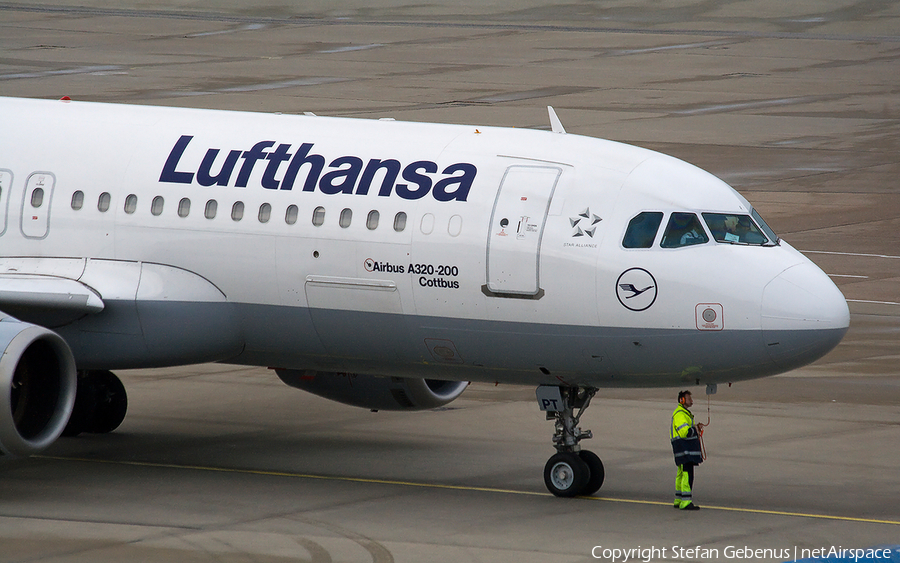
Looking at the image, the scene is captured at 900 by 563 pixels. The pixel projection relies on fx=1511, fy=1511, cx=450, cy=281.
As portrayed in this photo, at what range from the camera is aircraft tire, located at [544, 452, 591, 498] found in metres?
18.7

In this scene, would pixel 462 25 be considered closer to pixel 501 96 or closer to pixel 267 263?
pixel 501 96

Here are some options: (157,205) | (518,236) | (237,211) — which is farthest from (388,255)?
(157,205)

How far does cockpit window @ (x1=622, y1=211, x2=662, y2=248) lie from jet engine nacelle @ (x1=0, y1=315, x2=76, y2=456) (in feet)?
23.0

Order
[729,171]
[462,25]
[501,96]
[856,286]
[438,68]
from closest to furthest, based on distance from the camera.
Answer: [856,286]
[729,171]
[501,96]
[438,68]
[462,25]

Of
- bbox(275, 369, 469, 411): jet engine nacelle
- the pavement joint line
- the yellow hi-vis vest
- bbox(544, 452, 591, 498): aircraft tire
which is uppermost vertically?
bbox(275, 369, 469, 411): jet engine nacelle

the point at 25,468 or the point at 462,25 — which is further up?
the point at 462,25

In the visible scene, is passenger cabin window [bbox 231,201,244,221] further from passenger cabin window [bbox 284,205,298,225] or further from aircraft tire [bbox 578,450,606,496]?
aircraft tire [bbox 578,450,606,496]

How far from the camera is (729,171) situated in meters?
46.4

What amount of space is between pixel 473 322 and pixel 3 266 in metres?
6.50

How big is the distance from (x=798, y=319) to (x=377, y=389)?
6782 mm

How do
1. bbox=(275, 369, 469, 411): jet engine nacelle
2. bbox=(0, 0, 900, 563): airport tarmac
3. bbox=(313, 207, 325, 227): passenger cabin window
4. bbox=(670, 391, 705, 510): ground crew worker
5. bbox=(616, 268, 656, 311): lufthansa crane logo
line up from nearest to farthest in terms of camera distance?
bbox=(0, 0, 900, 563): airport tarmac < bbox=(616, 268, 656, 311): lufthansa crane logo < bbox=(670, 391, 705, 510): ground crew worker < bbox=(313, 207, 325, 227): passenger cabin window < bbox=(275, 369, 469, 411): jet engine nacelle

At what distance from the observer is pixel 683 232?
1808cm

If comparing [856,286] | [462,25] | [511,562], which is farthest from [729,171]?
[462,25]

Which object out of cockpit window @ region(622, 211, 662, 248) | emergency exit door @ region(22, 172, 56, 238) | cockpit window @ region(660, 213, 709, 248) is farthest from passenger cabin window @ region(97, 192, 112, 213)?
cockpit window @ region(660, 213, 709, 248)
